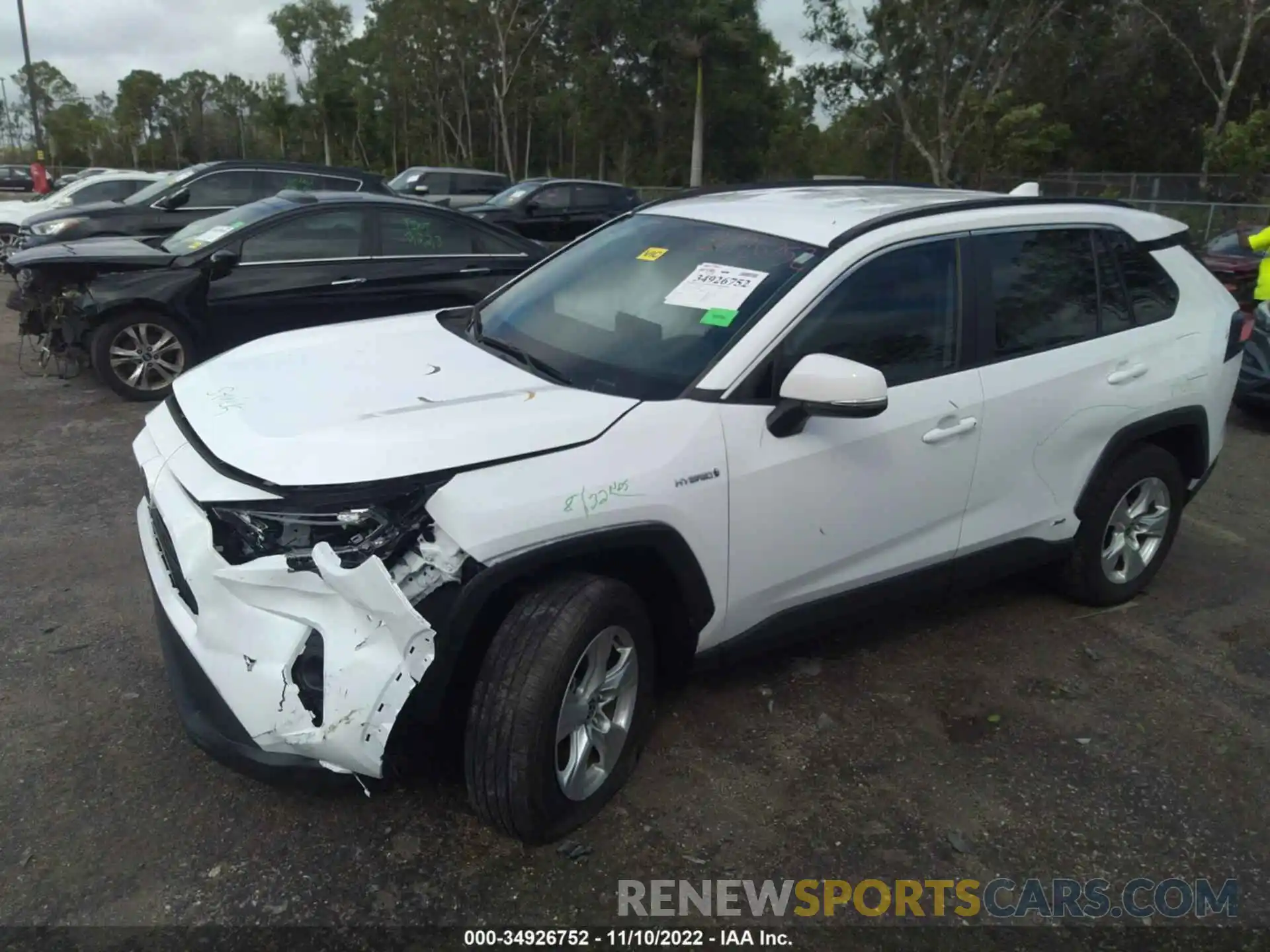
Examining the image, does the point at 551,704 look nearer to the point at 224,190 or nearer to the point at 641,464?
the point at 641,464

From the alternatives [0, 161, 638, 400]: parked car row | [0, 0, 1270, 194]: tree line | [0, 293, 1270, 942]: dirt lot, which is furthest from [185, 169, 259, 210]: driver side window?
[0, 0, 1270, 194]: tree line

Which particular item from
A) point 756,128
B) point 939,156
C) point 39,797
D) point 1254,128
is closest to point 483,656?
point 39,797

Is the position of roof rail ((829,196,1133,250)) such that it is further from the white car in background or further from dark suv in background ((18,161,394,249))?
the white car in background

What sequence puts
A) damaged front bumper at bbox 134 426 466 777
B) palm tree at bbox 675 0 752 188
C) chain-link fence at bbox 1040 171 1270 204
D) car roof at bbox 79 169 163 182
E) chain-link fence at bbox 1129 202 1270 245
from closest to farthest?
1. damaged front bumper at bbox 134 426 466 777
2. car roof at bbox 79 169 163 182
3. chain-link fence at bbox 1129 202 1270 245
4. chain-link fence at bbox 1040 171 1270 204
5. palm tree at bbox 675 0 752 188

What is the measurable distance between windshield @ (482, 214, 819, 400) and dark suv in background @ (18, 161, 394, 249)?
731 centimetres

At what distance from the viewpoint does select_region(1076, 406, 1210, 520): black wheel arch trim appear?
4004mm

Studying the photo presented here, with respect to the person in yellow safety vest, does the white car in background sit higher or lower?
higher

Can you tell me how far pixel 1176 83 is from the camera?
38312mm

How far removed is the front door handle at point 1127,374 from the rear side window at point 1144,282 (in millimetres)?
196

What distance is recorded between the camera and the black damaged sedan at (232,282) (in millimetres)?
7219

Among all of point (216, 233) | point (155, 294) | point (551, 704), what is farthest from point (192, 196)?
point (551, 704)

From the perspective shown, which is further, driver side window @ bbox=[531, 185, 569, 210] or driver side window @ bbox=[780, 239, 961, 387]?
driver side window @ bbox=[531, 185, 569, 210]

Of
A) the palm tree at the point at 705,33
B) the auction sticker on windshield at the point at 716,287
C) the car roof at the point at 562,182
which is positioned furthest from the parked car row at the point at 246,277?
the palm tree at the point at 705,33

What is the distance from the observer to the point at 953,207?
362 cm
